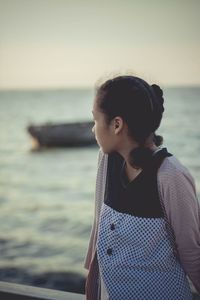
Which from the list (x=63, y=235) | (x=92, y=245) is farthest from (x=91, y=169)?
(x=92, y=245)

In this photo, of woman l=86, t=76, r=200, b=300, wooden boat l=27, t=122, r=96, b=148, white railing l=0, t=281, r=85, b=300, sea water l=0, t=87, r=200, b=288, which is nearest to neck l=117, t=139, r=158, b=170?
woman l=86, t=76, r=200, b=300

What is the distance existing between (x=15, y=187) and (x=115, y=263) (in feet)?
60.4

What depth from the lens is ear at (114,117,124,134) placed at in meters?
1.55

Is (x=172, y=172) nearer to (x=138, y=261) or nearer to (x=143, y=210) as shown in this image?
(x=143, y=210)

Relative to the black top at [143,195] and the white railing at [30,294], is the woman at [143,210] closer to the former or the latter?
the black top at [143,195]

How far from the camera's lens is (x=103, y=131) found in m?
1.60

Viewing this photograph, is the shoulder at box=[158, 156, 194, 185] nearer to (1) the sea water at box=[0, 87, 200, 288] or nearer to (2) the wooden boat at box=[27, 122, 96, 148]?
(1) the sea water at box=[0, 87, 200, 288]

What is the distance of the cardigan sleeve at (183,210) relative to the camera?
4.82 feet

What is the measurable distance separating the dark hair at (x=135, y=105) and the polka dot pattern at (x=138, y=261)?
0.76ft

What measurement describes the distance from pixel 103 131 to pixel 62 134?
29.3m

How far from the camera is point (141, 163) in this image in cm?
154

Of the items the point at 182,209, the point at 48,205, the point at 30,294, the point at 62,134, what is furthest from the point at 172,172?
the point at 62,134

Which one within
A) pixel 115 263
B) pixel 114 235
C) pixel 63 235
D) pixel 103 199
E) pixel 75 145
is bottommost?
pixel 63 235

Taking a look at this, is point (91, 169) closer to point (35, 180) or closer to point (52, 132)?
point (35, 180)
